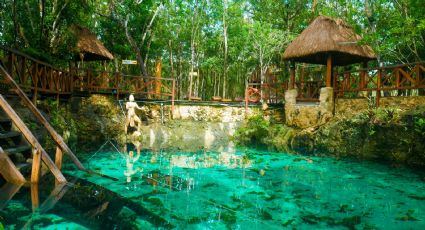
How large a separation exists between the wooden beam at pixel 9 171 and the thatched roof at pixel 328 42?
442 inches

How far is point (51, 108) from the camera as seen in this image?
11172 millimetres

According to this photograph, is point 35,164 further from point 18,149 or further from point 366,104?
point 366,104

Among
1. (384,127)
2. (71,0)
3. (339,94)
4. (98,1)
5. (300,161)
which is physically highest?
(98,1)

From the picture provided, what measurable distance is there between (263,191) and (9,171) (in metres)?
4.63

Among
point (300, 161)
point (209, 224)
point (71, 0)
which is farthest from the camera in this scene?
point (71, 0)

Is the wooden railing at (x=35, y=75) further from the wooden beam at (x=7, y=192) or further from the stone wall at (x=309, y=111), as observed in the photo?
the stone wall at (x=309, y=111)

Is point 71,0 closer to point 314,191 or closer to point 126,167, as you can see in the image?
point 126,167

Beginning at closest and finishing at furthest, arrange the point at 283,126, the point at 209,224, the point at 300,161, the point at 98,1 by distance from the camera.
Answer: the point at 209,224
the point at 300,161
the point at 283,126
the point at 98,1

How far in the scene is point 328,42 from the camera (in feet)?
41.4

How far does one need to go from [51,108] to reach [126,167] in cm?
490

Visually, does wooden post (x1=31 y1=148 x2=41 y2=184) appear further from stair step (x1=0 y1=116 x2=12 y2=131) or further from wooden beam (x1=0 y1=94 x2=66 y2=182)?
stair step (x1=0 y1=116 x2=12 y2=131)

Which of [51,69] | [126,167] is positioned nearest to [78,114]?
[51,69]

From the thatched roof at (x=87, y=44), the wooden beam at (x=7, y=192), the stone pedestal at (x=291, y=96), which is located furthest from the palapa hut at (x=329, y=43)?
the wooden beam at (x=7, y=192)

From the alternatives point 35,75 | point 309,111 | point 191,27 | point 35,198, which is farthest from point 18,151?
point 191,27
